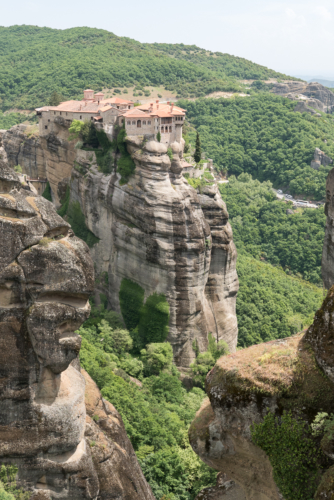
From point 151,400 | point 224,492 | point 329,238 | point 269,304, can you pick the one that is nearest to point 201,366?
point 151,400

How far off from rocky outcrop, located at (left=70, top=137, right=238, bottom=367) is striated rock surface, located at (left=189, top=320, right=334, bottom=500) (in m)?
29.0

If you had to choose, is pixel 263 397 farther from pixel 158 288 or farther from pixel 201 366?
pixel 201 366

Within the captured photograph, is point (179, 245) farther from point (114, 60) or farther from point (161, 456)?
point (114, 60)

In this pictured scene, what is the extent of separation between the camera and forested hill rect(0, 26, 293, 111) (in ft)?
358

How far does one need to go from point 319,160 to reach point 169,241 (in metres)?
60.8

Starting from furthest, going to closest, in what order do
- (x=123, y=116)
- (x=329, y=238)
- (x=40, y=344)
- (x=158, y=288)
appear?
(x=123, y=116)
(x=158, y=288)
(x=329, y=238)
(x=40, y=344)

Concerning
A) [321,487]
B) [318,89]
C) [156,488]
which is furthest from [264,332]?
[318,89]

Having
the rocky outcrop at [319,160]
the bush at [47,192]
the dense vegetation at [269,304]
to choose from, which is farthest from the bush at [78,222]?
the rocky outcrop at [319,160]

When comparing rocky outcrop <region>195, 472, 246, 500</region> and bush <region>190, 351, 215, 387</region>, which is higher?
rocky outcrop <region>195, 472, 246, 500</region>

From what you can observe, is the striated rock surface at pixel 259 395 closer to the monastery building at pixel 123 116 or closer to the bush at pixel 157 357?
the bush at pixel 157 357

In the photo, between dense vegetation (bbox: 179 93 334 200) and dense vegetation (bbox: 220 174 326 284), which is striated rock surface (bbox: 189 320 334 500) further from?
dense vegetation (bbox: 179 93 334 200)

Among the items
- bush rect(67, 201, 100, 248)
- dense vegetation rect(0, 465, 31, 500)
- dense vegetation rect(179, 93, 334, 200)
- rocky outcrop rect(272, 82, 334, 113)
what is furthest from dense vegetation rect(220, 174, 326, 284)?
rocky outcrop rect(272, 82, 334, 113)

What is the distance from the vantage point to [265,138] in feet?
353

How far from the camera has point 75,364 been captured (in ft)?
72.5
